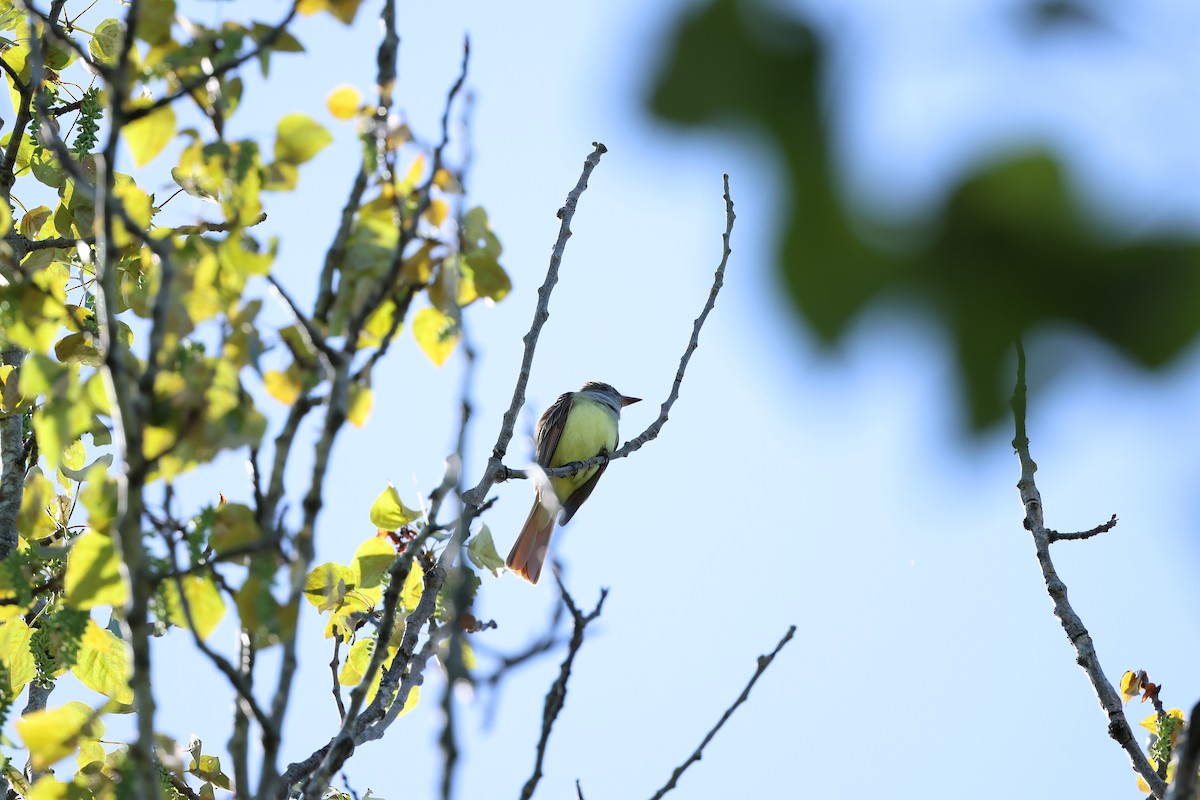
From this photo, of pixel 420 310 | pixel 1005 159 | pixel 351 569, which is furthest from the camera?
pixel 351 569

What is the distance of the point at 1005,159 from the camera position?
539 millimetres

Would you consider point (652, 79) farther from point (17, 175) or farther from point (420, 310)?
point (17, 175)

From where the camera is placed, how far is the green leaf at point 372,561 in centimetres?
284

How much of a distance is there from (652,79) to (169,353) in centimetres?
139

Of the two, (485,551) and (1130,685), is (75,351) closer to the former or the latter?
(485,551)

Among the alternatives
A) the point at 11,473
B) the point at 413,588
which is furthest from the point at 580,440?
the point at 413,588

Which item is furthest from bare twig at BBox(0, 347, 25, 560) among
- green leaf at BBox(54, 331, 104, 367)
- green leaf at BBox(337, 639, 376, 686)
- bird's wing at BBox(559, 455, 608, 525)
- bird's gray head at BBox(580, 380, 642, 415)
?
bird's gray head at BBox(580, 380, 642, 415)

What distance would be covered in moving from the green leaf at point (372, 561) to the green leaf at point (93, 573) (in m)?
0.98

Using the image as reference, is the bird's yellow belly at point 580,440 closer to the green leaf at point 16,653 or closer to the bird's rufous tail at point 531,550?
the bird's rufous tail at point 531,550

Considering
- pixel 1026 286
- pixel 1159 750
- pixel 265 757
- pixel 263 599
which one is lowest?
pixel 1026 286

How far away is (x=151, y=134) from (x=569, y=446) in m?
6.24

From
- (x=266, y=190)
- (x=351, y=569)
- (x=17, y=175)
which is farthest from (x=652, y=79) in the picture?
(x=17, y=175)

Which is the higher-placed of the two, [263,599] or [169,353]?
[169,353]

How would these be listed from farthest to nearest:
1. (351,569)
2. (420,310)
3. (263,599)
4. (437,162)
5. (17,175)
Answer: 1. (17,175)
2. (351,569)
3. (420,310)
4. (437,162)
5. (263,599)
